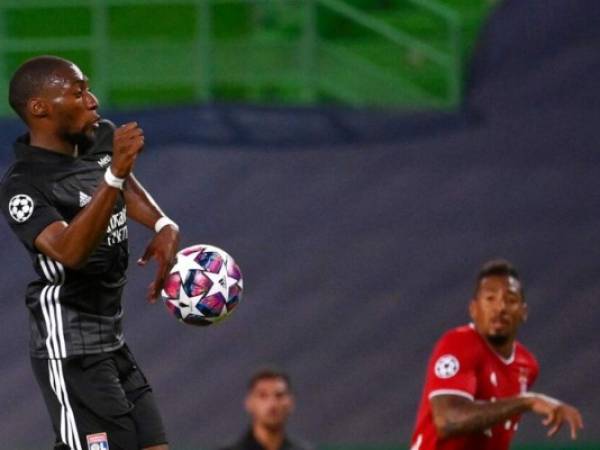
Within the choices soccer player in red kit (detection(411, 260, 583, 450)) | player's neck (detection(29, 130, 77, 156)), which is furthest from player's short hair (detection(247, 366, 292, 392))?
player's neck (detection(29, 130, 77, 156))

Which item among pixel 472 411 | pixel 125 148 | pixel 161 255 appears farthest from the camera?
pixel 472 411

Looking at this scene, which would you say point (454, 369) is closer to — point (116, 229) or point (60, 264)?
point (116, 229)

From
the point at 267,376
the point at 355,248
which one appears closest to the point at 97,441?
the point at 267,376

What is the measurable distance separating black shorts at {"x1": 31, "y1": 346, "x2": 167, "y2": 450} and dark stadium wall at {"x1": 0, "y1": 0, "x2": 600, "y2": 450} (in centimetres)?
474

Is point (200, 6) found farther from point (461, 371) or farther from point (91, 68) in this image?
point (461, 371)

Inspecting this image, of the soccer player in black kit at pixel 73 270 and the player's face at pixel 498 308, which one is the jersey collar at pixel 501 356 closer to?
the player's face at pixel 498 308

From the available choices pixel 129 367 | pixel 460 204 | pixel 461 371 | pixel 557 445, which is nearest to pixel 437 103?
pixel 460 204

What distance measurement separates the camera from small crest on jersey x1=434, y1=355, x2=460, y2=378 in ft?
23.9

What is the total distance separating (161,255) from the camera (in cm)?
607

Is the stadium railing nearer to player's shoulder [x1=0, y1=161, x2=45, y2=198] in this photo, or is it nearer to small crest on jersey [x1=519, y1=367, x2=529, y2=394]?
small crest on jersey [x1=519, y1=367, x2=529, y2=394]

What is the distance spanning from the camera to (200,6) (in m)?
11.9

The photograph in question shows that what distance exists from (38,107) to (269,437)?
398cm

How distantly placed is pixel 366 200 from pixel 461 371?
13.6 ft

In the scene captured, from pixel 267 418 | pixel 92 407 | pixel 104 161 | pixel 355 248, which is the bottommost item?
pixel 92 407
